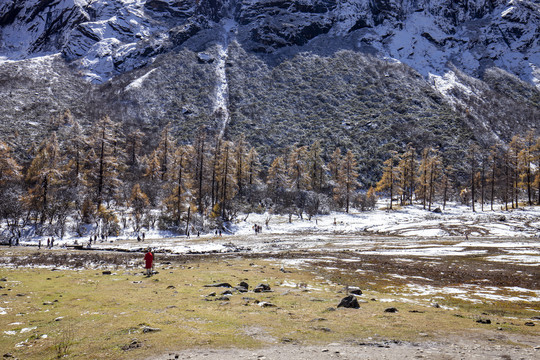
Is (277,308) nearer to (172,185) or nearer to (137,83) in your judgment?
(172,185)

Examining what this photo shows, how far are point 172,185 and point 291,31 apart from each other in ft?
481

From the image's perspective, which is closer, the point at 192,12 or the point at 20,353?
the point at 20,353

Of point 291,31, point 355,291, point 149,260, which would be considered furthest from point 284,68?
point 355,291

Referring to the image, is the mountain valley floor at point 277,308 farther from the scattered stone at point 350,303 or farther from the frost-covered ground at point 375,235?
the frost-covered ground at point 375,235

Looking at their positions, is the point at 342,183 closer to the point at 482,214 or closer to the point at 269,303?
the point at 482,214

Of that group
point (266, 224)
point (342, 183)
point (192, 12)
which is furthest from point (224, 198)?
point (192, 12)

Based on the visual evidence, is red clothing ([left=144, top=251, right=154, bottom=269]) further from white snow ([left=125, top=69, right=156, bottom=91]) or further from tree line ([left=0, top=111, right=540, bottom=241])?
white snow ([left=125, top=69, right=156, bottom=91])

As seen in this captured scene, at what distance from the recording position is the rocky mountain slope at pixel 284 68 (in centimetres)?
10300

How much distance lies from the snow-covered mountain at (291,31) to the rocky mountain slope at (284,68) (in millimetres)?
761

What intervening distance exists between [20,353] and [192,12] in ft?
682

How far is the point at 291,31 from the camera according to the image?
168 metres

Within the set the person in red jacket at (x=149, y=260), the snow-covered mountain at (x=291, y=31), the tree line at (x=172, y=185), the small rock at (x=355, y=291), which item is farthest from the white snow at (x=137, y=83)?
the small rock at (x=355, y=291)

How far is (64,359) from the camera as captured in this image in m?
6.61

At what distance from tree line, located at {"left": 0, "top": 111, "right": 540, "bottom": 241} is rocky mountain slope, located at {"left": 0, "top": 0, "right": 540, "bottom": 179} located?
2229 cm
